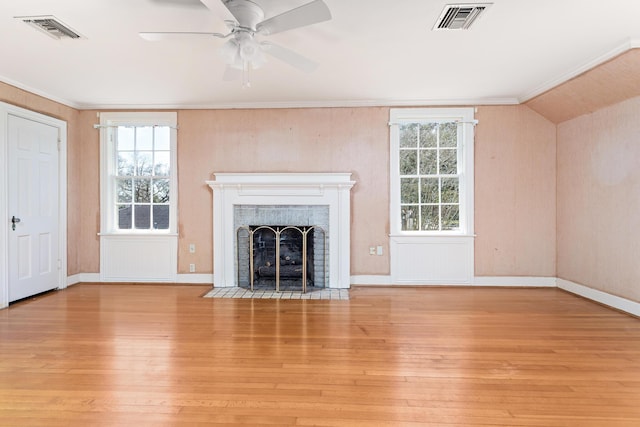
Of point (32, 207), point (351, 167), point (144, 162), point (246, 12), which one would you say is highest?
point (246, 12)

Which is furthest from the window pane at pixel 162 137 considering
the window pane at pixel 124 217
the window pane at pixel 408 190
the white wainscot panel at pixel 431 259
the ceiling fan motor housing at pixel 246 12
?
the white wainscot panel at pixel 431 259

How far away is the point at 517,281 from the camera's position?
4.85 metres

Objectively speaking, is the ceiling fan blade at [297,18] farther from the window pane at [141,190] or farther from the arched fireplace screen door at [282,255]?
the window pane at [141,190]

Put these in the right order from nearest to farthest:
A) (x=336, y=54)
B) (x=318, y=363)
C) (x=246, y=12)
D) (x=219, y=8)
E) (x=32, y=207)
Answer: (x=219, y=8) → (x=246, y=12) → (x=318, y=363) → (x=336, y=54) → (x=32, y=207)

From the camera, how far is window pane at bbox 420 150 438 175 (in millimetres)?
4953

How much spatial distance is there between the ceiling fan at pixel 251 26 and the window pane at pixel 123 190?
3.28 metres

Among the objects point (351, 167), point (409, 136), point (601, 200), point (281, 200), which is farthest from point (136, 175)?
point (601, 200)

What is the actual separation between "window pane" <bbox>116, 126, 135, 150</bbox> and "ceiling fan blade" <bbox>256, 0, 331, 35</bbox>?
354 centimetres

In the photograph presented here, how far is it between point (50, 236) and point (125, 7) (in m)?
3.41

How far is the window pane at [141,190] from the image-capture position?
16.8 ft

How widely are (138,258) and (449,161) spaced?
4525 mm

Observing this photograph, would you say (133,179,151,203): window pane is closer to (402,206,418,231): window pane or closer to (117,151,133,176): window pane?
(117,151,133,176): window pane

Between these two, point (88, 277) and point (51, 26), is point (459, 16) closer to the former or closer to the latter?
point (51, 26)

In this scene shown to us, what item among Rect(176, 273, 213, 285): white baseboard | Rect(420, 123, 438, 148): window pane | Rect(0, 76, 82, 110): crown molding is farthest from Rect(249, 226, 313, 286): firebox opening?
Rect(0, 76, 82, 110): crown molding
